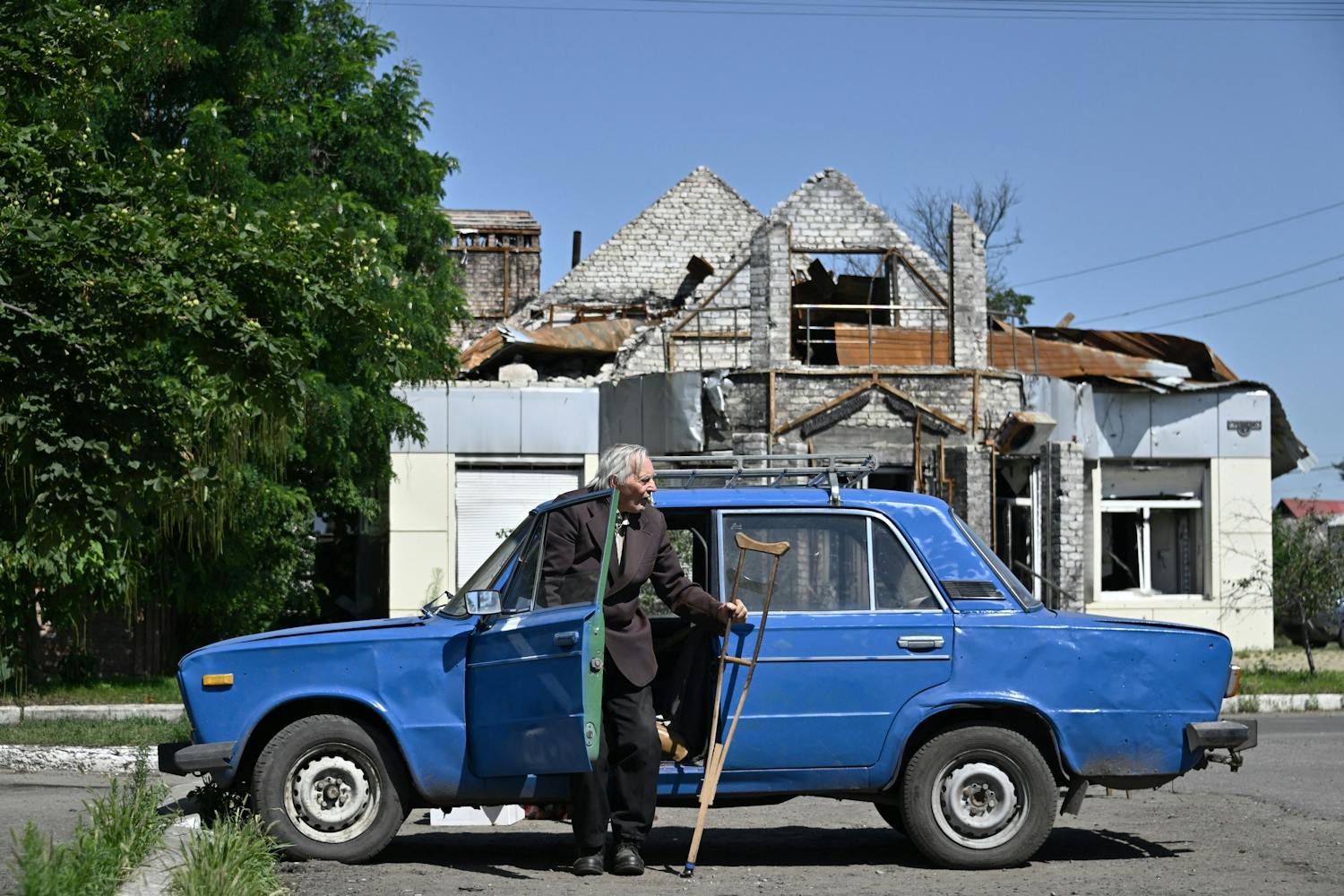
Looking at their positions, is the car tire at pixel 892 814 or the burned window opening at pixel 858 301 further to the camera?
the burned window opening at pixel 858 301

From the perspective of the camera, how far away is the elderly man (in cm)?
758

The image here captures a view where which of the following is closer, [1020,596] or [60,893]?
[60,893]

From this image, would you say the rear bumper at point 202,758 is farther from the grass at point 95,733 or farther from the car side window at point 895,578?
the grass at point 95,733

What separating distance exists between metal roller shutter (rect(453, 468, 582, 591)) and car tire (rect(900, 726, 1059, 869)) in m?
17.8

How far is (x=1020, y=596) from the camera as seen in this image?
26.9 feet

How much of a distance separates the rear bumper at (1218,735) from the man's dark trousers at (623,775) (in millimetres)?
2661

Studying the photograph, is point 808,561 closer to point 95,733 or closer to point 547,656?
point 547,656

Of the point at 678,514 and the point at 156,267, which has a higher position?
the point at 156,267

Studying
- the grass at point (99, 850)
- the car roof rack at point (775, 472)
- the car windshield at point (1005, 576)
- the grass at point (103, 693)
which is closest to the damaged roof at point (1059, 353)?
the grass at point (103, 693)

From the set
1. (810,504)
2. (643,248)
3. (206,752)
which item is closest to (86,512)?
(206,752)

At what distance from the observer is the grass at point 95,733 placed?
1324cm

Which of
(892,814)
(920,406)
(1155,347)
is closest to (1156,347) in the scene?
(1155,347)

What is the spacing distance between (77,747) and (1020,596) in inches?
330

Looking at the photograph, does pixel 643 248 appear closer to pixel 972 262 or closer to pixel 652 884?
pixel 972 262
